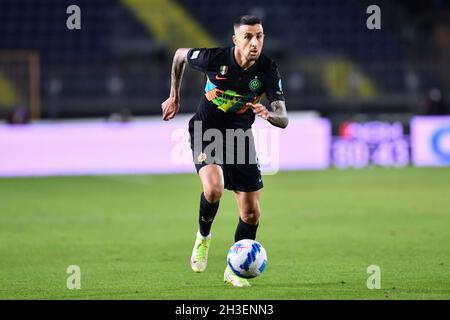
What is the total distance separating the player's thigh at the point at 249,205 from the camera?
7.81m

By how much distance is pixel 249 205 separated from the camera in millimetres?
7828

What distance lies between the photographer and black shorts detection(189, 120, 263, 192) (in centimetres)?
776

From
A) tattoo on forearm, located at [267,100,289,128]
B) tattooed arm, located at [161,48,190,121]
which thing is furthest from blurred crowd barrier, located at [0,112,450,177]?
tattoo on forearm, located at [267,100,289,128]

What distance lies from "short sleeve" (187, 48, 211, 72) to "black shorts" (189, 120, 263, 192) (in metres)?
0.60

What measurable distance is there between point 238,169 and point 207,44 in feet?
61.3

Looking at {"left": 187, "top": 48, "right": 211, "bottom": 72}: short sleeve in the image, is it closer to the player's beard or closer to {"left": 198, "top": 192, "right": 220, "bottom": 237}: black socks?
the player's beard

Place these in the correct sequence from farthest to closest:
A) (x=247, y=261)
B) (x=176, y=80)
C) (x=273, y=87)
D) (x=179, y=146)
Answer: (x=179, y=146) < (x=176, y=80) < (x=273, y=87) < (x=247, y=261)

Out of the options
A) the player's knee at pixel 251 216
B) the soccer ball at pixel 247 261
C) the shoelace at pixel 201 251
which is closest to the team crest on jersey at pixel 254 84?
the player's knee at pixel 251 216

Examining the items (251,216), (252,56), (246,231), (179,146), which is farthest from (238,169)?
(179,146)

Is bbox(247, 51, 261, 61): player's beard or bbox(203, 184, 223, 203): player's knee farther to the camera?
bbox(203, 184, 223, 203): player's knee

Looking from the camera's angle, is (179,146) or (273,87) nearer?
(273,87)

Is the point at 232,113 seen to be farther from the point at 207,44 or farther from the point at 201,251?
the point at 207,44

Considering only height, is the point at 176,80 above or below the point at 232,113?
above
